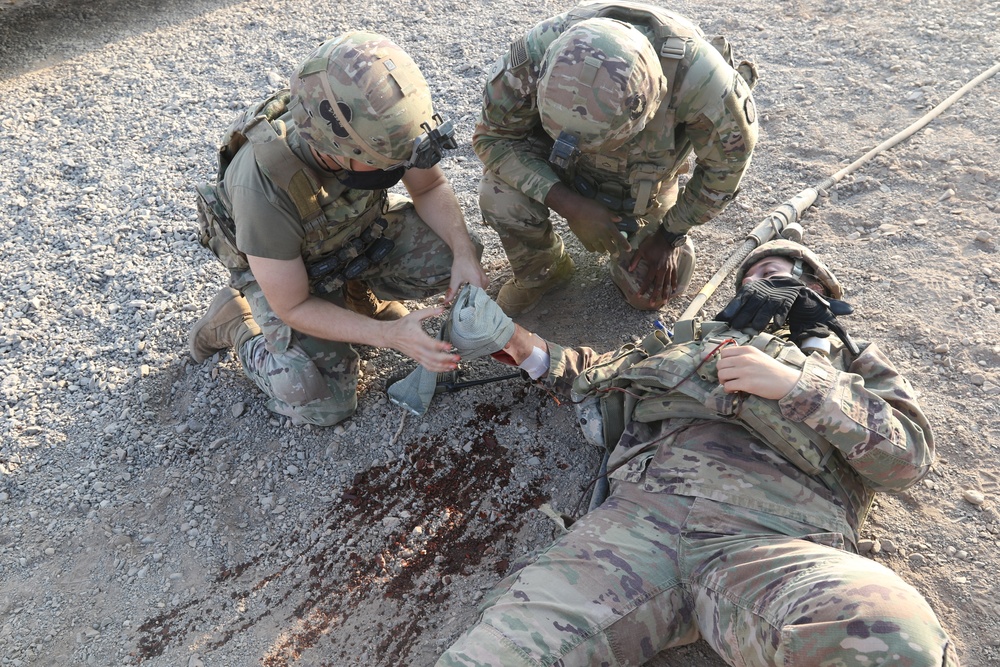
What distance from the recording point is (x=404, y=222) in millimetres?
3998

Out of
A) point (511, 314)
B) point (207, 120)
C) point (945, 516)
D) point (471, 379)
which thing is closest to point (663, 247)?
point (511, 314)

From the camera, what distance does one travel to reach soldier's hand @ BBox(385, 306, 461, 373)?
122 inches

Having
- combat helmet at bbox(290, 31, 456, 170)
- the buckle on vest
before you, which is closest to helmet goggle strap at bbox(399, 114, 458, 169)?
combat helmet at bbox(290, 31, 456, 170)

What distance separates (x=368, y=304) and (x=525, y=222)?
99 cm

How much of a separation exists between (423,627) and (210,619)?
86 cm

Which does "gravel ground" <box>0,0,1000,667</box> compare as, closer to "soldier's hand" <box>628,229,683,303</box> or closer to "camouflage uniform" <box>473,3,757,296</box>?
"soldier's hand" <box>628,229,683,303</box>

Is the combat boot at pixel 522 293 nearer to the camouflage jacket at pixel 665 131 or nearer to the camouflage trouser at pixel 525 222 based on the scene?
the camouflage trouser at pixel 525 222

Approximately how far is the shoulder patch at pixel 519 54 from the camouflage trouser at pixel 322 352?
3.01ft

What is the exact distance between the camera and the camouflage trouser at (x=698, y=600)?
215 cm

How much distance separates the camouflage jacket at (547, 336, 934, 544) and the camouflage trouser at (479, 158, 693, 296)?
1412 millimetres

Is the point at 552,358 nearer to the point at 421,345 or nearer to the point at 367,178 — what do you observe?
the point at 421,345

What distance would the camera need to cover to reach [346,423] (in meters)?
3.69

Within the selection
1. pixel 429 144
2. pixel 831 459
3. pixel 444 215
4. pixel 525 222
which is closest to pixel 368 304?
pixel 444 215

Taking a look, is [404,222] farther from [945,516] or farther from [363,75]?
[945,516]
